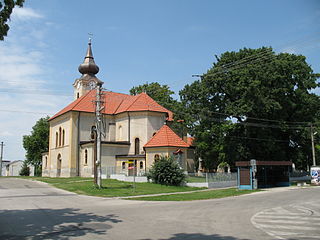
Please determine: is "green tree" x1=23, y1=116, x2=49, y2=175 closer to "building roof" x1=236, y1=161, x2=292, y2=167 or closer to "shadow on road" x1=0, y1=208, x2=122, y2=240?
"building roof" x1=236, y1=161, x2=292, y2=167

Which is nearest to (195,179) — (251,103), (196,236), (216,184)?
(216,184)

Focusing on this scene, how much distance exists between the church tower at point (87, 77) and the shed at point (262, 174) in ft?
98.7

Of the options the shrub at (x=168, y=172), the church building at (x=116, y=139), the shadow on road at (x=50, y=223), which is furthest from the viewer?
the church building at (x=116, y=139)

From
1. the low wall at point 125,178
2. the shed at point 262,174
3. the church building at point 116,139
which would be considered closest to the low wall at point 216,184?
the shed at point 262,174

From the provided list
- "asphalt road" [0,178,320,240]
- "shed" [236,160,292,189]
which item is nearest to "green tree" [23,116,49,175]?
"shed" [236,160,292,189]

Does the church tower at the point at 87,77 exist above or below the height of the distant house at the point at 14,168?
above

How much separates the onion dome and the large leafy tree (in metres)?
20.2

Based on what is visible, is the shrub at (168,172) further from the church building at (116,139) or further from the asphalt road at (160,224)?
the asphalt road at (160,224)

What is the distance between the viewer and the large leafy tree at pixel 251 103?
3569 cm

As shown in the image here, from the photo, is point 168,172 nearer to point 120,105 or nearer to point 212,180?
point 212,180

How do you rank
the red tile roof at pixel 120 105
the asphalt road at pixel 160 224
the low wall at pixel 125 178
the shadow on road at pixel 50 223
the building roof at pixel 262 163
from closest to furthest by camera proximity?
the asphalt road at pixel 160 224, the shadow on road at pixel 50 223, the building roof at pixel 262 163, the low wall at pixel 125 178, the red tile roof at pixel 120 105

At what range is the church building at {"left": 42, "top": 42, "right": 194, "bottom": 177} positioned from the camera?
37.8m

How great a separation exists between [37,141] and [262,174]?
4884 centimetres

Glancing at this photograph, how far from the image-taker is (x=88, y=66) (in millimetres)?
54156
